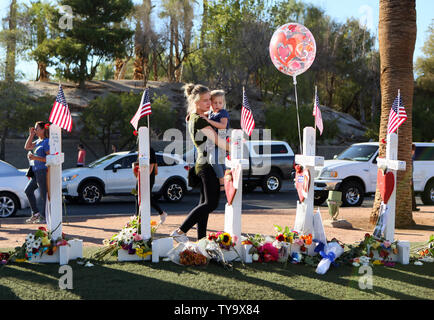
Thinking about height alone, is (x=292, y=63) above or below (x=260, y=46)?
below

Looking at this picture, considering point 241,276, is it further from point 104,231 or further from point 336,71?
point 336,71

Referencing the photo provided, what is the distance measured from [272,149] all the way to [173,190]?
5375 mm

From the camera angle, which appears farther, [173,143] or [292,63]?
[173,143]

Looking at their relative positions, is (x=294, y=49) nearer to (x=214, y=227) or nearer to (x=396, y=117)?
(x=396, y=117)

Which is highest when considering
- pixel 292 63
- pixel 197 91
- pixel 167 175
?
pixel 292 63

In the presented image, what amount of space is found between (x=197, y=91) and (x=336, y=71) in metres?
40.9

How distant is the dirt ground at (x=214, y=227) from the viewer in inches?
345

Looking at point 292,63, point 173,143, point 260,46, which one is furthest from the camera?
point 260,46

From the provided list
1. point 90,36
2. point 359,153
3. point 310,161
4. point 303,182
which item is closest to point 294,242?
point 303,182

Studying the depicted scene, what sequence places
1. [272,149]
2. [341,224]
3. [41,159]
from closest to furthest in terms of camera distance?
[41,159]
[341,224]
[272,149]

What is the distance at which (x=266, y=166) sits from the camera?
1930 centimetres
